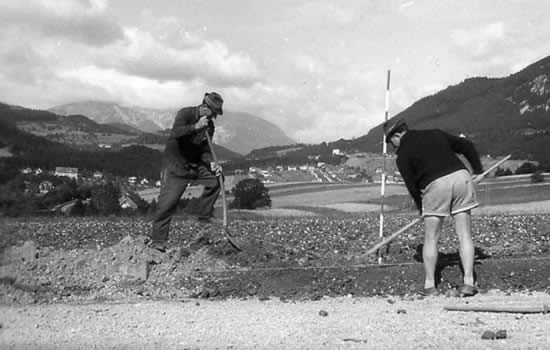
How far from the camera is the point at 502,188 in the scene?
39250 millimetres

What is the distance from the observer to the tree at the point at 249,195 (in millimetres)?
31158

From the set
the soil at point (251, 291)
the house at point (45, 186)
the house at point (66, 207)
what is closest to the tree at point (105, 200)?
the house at point (66, 207)

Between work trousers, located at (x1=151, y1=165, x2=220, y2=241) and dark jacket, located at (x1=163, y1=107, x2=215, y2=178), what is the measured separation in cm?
11

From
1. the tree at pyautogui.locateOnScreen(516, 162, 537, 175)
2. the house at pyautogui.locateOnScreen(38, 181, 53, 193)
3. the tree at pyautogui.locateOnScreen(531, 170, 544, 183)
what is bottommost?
the house at pyautogui.locateOnScreen(38, 181, 53, 193)

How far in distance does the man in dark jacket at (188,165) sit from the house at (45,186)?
9.43ft

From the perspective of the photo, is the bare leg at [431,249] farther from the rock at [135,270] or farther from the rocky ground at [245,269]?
the rock at [135,270]

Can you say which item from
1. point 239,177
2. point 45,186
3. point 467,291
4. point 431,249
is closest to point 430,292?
point 467,291

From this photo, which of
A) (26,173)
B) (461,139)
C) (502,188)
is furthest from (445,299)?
(502,188)

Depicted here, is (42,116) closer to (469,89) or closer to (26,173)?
(469,89)

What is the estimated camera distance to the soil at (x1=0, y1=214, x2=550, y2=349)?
6.47 m

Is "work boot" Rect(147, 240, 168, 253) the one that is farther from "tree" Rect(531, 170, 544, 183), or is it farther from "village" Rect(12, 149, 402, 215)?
"tree" Rect(531, 170, 544, 183)

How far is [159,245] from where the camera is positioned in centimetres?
1073

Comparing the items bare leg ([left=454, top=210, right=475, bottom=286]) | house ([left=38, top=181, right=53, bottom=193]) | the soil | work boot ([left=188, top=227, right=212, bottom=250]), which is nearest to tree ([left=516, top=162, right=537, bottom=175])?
the soil

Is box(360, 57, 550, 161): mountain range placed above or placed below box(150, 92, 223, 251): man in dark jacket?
above
